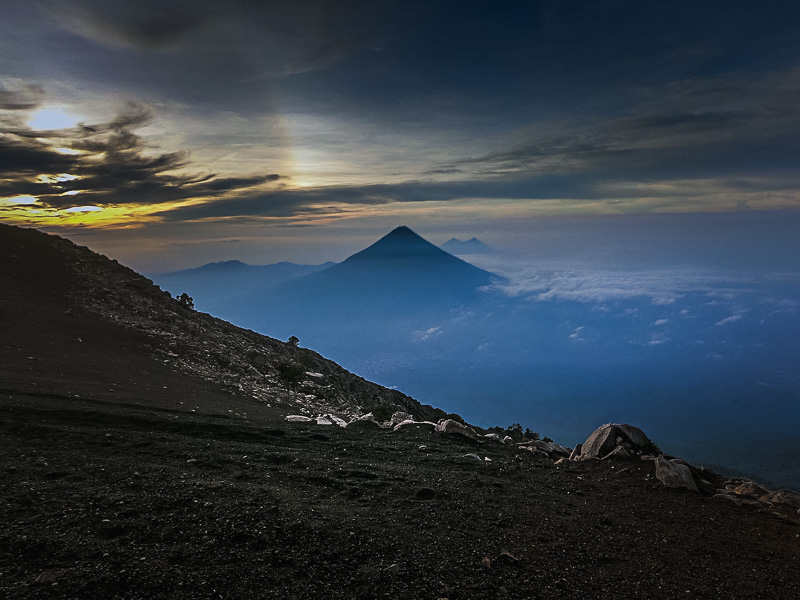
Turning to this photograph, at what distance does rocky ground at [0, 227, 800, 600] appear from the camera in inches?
231

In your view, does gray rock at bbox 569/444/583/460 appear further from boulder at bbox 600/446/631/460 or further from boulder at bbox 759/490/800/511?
boulder at bbox 759/490/800/511

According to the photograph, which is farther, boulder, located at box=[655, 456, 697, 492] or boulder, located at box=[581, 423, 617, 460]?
boulder, located at box=[581, 423, 617, 460]

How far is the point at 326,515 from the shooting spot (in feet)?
24.8

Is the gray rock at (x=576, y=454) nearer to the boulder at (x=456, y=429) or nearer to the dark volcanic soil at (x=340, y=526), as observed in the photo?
the dark volcanic soil at (x=340, y=526)

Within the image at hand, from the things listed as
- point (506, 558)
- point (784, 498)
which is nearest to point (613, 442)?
point (784, 498)

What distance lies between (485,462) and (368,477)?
3679 mm

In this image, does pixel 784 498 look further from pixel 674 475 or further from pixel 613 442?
pixel 613 442

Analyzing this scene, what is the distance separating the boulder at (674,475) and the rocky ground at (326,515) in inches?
6.4

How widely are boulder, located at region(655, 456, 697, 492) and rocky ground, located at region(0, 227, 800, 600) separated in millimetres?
162

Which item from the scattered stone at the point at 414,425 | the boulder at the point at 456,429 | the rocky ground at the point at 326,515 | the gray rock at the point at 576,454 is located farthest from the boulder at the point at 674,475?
the scattered stone at the point at 414,425

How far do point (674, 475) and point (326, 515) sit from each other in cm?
846

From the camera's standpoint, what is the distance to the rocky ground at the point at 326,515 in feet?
19.3

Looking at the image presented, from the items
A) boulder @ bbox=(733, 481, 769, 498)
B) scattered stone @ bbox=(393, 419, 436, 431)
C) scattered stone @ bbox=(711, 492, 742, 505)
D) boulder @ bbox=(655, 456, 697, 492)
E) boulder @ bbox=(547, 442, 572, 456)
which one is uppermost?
boulder @ bbox=(655, 456, 697, 492)

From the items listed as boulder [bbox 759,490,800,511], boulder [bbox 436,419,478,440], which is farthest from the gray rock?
boulder [bbox 759,490,800,511]
